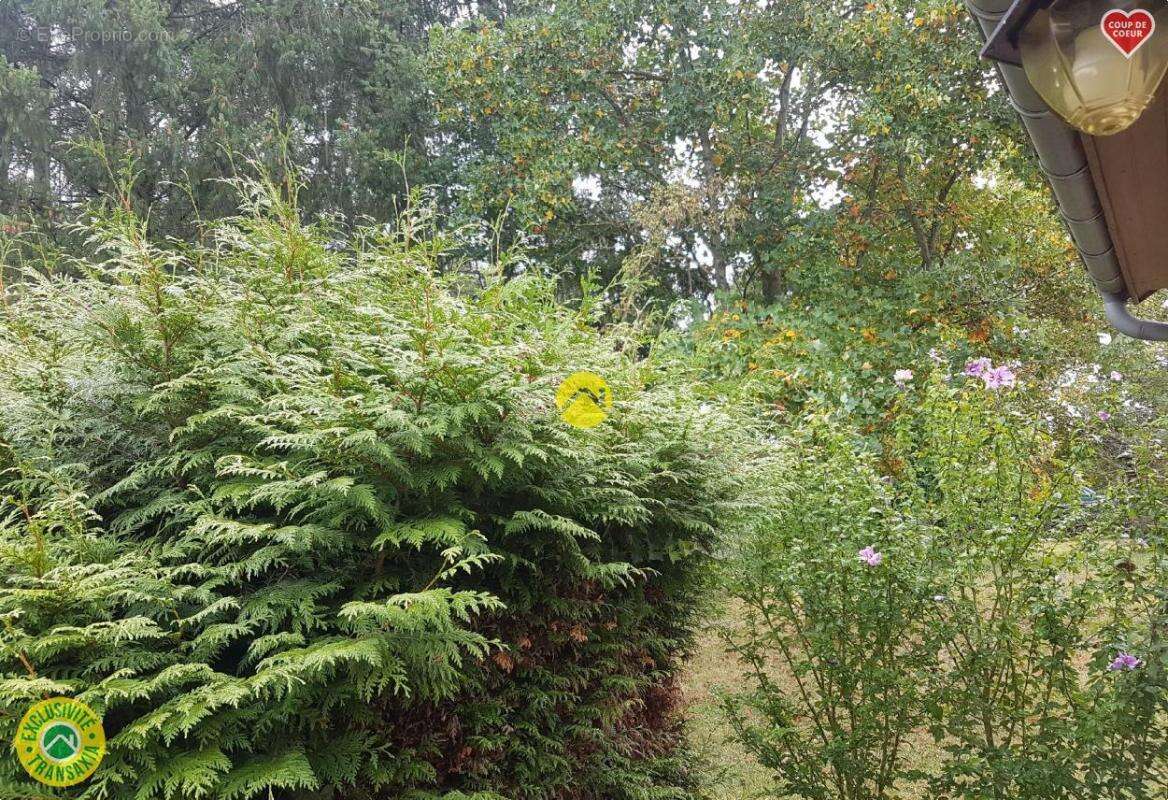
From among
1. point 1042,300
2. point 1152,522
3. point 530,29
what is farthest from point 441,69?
point 1152,522

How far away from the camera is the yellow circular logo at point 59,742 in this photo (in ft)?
4.83

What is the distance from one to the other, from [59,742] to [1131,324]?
12.2 ft

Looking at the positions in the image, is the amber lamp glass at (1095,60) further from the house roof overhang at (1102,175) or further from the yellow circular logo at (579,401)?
the yellow circular logo at (579,401)

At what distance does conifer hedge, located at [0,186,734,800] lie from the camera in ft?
5.51

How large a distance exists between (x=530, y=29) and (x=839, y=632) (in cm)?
760

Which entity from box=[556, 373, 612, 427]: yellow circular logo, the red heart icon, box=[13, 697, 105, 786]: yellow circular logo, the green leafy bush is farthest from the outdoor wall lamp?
box=[13, 697, 105, 786]: yellow circular logo

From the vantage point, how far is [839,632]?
3.21 meters

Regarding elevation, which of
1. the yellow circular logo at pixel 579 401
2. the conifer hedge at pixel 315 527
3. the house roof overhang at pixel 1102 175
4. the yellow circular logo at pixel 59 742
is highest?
the house roof overhang at pixel 1102 175

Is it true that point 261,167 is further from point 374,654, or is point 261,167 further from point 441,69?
point 441,69

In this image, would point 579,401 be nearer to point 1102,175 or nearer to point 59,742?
point 59,742

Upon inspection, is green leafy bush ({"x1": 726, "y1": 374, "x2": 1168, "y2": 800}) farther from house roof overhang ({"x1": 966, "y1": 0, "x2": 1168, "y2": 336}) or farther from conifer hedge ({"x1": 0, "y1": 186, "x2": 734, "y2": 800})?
conifer hedge ({"x1": 0, "y1": 186, "x2": 734, "y2": 800})

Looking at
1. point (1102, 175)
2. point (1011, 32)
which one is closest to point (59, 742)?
point (1011, 32)

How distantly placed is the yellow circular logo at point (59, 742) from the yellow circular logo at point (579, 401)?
4.12 ft

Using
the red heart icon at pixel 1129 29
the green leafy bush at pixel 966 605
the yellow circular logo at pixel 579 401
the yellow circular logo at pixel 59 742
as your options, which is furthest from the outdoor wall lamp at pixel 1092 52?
the yellow circular logo at pixel 59 742
